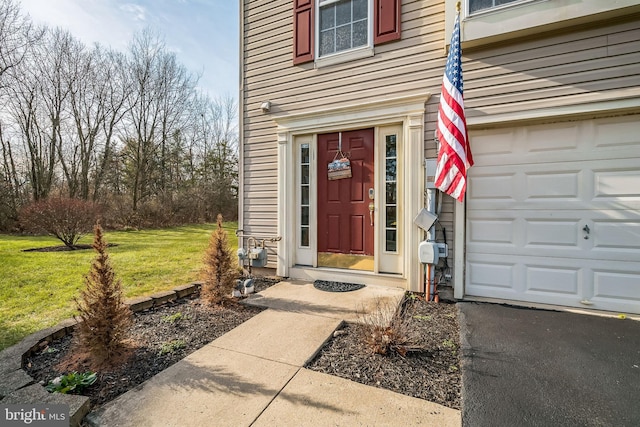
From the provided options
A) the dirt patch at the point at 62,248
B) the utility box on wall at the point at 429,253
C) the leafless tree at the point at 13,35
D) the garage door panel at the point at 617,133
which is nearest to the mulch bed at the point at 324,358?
the utility box on wall at the point at 429,253

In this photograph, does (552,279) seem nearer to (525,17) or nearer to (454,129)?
(454,129)

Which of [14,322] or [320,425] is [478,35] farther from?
[14,322]

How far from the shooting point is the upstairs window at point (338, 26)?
3791mm

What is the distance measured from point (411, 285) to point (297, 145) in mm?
2634

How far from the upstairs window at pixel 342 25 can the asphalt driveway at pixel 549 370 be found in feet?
12.6

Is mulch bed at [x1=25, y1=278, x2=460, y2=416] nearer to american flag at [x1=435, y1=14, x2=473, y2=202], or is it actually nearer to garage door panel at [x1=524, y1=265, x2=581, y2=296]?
garage door panel at [x1=524, y1=265, x2=581, y2=296]

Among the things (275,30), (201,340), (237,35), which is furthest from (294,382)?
(237,35)

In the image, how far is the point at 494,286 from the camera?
11.0 feet

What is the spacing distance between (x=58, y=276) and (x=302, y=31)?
5.42 metres

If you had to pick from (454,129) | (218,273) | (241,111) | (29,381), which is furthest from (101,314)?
(241,111)

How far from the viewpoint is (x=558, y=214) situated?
3.09 metres

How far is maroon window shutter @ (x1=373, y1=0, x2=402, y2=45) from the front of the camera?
370 centimetres

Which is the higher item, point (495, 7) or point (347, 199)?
point (495, 7)

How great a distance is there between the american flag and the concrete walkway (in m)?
2.07
